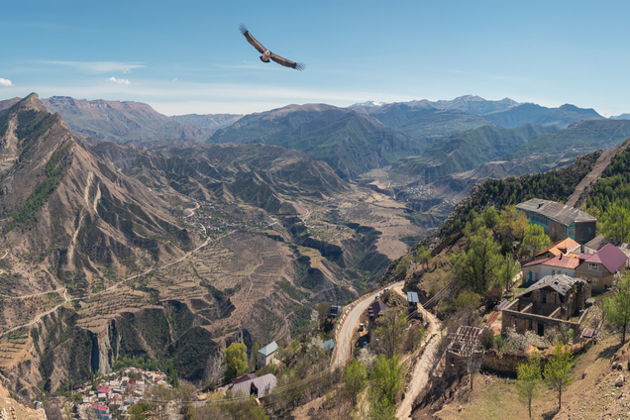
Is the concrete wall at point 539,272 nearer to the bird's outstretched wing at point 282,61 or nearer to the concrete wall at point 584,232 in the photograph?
the concrete wall at point 584,232

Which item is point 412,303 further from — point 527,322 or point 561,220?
point 561,220

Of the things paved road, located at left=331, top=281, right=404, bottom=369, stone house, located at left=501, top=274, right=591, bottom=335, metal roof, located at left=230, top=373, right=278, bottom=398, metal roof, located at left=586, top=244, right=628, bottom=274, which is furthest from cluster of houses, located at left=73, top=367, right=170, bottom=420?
metal roof, located at left=586, top=244, right=628, bottom=274

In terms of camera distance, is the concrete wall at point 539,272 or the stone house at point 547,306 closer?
the stone house at point 547,306

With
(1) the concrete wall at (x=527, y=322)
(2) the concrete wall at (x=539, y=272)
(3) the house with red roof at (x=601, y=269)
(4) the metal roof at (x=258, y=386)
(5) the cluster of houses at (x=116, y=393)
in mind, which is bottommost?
(5) the cluster of houses at (x=116, y=393)

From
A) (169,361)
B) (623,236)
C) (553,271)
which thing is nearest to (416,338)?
(553,271)

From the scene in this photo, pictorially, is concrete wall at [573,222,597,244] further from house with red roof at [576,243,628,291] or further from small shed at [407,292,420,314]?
small shed at [407,292,420,314]

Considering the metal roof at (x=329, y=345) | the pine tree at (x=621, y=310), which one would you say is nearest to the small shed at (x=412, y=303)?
the metal roof at (x=329, y=345)
